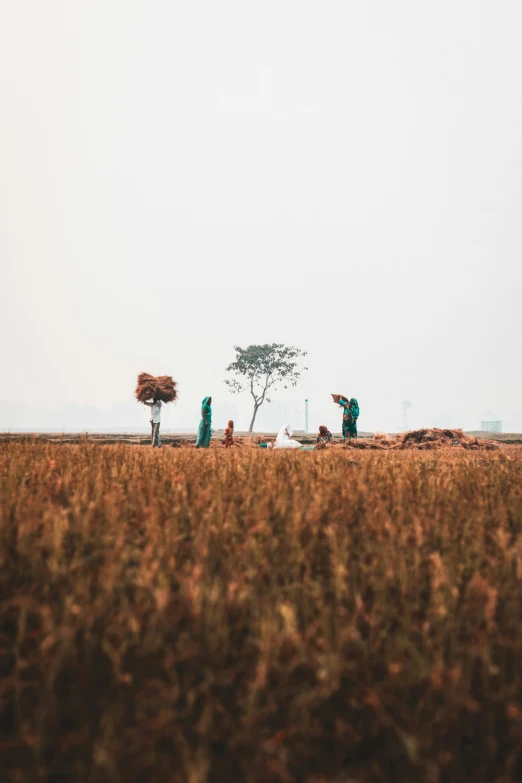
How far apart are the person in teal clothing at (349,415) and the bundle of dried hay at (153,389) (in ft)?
18.5

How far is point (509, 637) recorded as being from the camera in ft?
7.13

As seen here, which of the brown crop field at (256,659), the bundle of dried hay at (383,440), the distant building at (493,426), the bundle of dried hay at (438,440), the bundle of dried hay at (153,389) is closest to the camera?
the brown crop field at (256,659)

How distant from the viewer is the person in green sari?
66.9ft

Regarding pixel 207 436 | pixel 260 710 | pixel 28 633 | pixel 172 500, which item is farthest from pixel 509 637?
pixel 207 436

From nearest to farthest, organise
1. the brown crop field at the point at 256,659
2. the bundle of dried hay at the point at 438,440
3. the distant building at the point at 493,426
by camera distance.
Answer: the brown crop field at the point at 256,659 < the bundle of dried hay at the point at 438,440 < the distant building at the point at 493,426

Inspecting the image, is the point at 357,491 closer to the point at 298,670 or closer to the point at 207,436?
the point at 298,670

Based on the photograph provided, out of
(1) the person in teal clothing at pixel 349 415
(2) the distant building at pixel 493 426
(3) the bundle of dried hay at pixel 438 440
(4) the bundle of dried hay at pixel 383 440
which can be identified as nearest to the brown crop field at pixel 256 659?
(3) the bundle of dried hay at pixel 438 440

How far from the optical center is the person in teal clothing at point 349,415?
2306 cm

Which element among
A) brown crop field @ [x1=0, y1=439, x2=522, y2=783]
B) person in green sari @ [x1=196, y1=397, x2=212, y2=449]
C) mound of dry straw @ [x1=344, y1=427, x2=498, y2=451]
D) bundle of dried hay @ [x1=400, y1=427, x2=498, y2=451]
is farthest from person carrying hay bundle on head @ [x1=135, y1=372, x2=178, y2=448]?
brown crop field @ [x1=0, y1=439, x2=522, y2=783]

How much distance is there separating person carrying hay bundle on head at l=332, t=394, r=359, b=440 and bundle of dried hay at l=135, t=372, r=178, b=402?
5473 millimetres

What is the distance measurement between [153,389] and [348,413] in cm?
658

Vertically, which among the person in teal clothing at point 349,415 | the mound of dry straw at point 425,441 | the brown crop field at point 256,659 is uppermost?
the person in teal clothing at point 349,415

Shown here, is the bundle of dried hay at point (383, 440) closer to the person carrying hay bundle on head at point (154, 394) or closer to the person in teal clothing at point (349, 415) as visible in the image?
the person in teal clothing at point (349, 415)

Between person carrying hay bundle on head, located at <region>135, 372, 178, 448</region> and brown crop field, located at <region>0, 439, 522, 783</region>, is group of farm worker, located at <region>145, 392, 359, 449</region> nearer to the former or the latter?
person carrying hay bundle on head, located at <region>135, 372, 178, 448</region>
